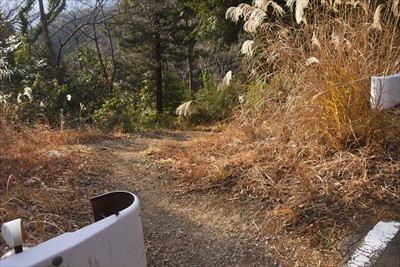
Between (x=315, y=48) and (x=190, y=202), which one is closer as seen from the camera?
(x=190, y=202)

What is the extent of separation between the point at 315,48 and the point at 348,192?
4.47ft

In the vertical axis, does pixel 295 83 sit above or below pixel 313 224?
above

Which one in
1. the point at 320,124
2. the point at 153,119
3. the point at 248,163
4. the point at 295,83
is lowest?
the point at 153,119

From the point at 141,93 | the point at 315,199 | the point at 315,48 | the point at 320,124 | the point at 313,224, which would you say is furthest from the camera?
the point at 141,93

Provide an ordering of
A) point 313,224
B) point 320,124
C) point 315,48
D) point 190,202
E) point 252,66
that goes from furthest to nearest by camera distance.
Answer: point 252,66
point 315,48
point 320,124
point 190,202
point 313,224

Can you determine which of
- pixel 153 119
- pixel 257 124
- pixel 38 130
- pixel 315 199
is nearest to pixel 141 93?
pixel 153 119

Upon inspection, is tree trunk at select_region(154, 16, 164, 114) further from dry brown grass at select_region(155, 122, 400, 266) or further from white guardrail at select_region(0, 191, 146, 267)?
white guardrail at select_region(0, 191, 146, 267)

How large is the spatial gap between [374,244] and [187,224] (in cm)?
113

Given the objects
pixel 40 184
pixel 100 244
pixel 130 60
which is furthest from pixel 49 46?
pixel 100 244

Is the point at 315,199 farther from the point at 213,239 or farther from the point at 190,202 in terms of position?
the point at 190,202

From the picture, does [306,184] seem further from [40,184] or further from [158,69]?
[158,69]

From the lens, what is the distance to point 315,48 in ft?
10.5

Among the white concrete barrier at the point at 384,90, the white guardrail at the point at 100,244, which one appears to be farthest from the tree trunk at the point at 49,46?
the white guardrail at the point at 100,244

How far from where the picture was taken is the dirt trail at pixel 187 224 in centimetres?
215
